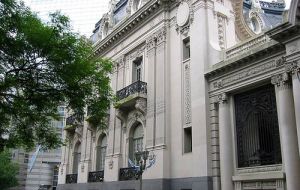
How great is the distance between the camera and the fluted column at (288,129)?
1436 cm

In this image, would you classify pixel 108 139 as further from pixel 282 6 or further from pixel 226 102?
pixel 282 6

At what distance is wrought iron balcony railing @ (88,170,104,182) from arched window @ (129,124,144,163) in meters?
3.33

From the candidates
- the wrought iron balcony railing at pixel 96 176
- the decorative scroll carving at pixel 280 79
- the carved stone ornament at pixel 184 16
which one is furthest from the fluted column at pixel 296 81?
the wrought iron balcony railing at pixel 96 176

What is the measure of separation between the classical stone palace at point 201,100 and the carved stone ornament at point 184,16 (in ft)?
0.20

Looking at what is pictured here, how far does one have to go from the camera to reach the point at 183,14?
21.8 meters

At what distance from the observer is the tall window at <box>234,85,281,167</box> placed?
1619 centimetres

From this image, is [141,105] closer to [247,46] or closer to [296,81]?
[247,46]

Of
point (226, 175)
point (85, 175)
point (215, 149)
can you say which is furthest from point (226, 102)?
point (85, 175)

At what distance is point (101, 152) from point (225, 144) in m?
13.0

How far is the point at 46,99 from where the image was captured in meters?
16.9

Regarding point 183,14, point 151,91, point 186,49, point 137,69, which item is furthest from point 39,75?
point 137,69

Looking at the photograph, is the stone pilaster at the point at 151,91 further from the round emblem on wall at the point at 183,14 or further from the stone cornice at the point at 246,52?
the stone cornice at the point at 246,52

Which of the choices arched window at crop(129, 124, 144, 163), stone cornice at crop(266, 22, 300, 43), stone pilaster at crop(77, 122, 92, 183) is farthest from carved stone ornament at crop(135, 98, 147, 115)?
stone cornice at crop(266, 22, 300, 43)

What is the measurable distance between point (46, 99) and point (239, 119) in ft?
29.1
